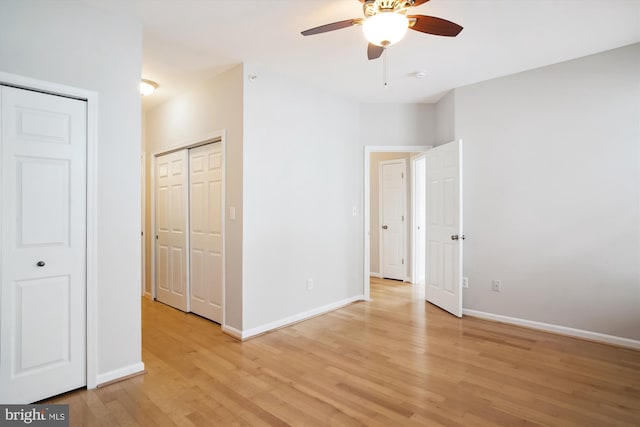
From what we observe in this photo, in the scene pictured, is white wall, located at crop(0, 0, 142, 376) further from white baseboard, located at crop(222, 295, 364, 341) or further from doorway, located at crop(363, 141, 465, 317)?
doorway, located at crop(363, 141, 465, 317)

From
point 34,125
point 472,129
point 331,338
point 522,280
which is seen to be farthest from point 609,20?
point 34,125

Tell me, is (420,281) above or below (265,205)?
below

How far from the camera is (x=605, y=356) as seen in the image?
116 inches

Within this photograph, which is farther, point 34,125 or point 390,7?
point 34,125

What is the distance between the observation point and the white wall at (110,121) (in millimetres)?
2229

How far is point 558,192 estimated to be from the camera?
11.5 feet

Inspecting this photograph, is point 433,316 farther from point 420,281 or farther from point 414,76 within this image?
point 414,76

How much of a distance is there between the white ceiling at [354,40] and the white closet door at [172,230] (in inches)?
40.3

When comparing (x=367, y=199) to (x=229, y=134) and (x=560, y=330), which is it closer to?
(x=229, y=134)

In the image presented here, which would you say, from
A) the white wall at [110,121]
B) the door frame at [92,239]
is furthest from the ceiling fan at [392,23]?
the door frame at [92,239]

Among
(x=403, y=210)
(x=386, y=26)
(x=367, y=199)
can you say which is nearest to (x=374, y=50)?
(x=386, y=26)

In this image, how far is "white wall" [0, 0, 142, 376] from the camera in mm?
Result: 2229

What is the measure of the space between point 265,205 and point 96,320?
176 centimetres

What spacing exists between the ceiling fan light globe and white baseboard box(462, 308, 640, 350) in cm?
334
